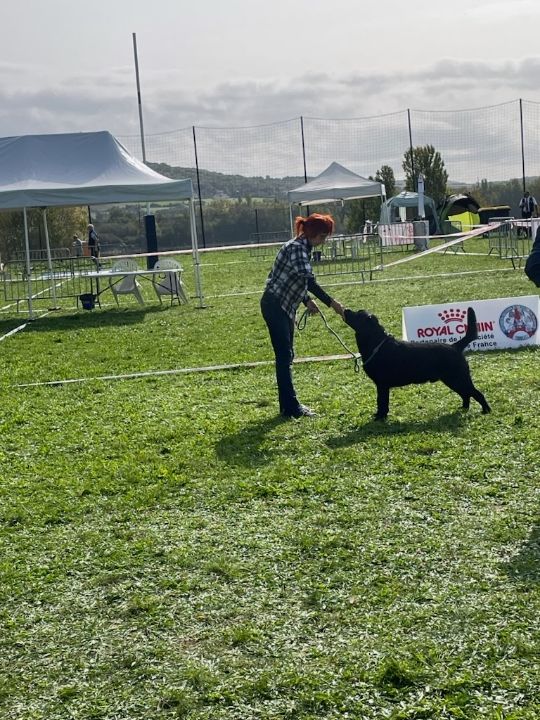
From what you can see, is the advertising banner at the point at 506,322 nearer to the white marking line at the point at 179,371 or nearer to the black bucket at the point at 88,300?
the white marking line at the point at 179,371

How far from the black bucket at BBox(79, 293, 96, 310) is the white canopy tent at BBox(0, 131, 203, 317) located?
4.21 feet


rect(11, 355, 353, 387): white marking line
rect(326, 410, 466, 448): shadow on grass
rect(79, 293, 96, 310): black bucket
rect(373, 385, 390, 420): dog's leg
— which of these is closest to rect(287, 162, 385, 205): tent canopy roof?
rect(79, 293, 96, 310): black bucket

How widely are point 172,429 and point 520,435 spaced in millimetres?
2722

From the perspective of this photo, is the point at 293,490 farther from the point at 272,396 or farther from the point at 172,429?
the point at 272,396

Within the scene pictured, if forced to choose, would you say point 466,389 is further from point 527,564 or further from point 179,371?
point 179,371

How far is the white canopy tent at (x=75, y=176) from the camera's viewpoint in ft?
54.0

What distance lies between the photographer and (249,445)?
6.79m

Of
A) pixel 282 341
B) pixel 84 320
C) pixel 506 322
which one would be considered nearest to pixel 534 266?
pixel 282 341

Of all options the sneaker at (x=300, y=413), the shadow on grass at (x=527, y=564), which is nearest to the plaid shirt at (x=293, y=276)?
the sneaker at (x=300, y=413)

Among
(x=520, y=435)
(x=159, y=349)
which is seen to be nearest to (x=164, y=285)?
(x=159, y=349)

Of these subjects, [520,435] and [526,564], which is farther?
[520,435]

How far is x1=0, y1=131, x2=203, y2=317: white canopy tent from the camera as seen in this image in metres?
16.5

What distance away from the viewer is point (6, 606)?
4227mm

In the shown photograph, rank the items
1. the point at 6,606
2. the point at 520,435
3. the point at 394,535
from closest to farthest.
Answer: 1. the point at 6,606
2. the point at 394,535
3. the point at 520,435
